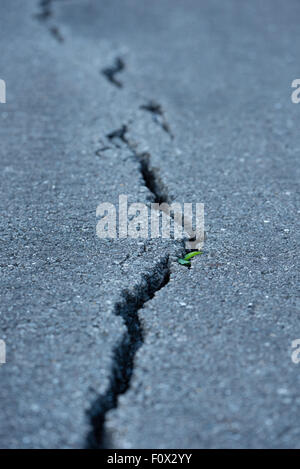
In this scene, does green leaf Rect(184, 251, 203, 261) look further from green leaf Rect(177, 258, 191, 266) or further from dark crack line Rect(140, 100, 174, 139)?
dark crack line Rect(140, 100, 174, 139)

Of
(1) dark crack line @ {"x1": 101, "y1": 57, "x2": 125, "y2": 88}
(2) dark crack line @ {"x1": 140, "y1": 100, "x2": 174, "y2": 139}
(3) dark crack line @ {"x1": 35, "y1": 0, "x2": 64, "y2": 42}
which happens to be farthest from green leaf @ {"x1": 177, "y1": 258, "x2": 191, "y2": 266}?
(3) dark crack line @ {"x1": 35, "y1": 0, "x2": 64, "y2": 42}

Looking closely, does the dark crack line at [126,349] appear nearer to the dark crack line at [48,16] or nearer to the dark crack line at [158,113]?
the dark crack line at [158,113]

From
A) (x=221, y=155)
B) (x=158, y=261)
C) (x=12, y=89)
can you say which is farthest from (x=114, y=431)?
(x=12, y=89)

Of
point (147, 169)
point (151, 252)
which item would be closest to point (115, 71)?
point (147, 169)

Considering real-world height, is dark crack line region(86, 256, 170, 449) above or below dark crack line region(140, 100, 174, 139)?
below

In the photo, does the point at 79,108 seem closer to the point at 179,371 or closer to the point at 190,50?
the point at 190,50

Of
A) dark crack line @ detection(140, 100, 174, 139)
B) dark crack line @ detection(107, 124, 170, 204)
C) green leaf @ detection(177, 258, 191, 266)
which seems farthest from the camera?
dark crack line @ detection(140, 100, 174, 139)

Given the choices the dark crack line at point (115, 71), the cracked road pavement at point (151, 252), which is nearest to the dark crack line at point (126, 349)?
the cracked road pavement at point (151, 252)
